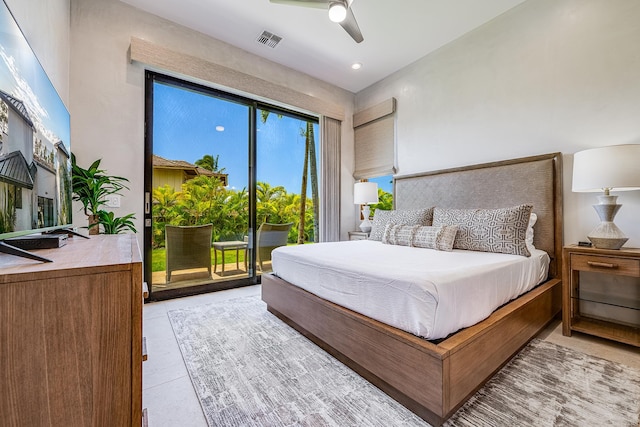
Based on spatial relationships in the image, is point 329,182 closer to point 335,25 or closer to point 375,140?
point 375,140

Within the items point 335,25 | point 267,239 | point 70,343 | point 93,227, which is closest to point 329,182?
point 267,239

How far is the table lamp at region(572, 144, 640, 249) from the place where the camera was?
6.36 feet

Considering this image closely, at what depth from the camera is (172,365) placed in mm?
1821

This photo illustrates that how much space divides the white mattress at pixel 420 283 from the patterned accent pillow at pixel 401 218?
29.5 inches

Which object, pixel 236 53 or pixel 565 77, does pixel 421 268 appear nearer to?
pixel 565 77

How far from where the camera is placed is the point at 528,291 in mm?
2152

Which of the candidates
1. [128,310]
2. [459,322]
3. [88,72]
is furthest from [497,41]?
[88,72]

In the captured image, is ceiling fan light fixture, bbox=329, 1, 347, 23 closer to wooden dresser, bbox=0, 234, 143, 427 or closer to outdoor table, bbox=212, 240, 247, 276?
wooden dresser, bbox=0, 234, 143, 427

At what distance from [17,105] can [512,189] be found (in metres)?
3.59

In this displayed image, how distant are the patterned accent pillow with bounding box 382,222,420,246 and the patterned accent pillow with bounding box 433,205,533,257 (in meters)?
0.42

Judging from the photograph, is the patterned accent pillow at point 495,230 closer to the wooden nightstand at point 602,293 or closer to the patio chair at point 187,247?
the wooden nightstand at point 602,293

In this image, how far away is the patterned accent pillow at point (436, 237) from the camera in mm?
2494

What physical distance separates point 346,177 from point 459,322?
3581 mm

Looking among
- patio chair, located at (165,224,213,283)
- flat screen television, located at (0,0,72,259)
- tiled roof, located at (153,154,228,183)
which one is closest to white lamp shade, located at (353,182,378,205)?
tiled roof, located at (153,154,228,183)
